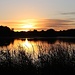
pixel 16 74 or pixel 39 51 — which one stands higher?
pixel 39 51

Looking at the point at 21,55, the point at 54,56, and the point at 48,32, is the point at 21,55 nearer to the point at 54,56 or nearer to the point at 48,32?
the point at 54,56

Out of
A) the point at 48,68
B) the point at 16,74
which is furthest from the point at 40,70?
the point at 16,74

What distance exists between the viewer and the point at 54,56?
38.9 ft

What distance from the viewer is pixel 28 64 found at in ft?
37.2

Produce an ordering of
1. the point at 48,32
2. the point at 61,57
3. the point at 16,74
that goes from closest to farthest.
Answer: the point at 16,74 < the point at 61,57 < the point at 48,32

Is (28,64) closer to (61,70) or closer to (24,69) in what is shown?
(24,69)

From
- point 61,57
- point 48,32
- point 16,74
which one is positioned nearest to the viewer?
point 16,74

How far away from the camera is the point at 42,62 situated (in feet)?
38.2

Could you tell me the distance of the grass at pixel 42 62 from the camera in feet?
36.5

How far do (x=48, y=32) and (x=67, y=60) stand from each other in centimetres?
8435

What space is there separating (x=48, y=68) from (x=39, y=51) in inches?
53.6

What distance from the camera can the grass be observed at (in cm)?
1112

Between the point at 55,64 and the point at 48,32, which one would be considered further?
the point at 48,32

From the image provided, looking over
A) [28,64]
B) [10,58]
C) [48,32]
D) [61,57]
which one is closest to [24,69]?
[28,64]
